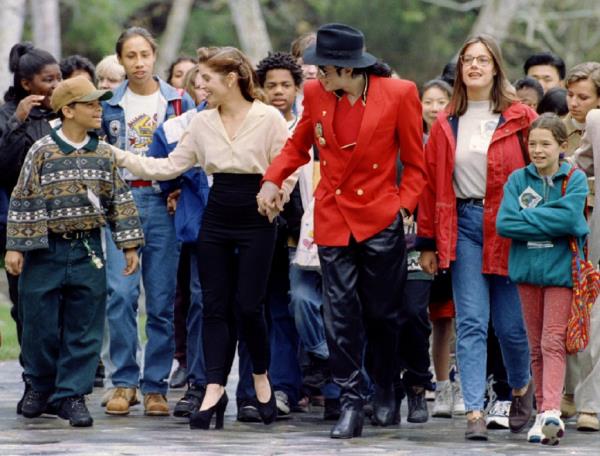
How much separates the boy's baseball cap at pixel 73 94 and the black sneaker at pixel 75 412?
1724 millimetres

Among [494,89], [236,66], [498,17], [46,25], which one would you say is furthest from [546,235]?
[498,17]

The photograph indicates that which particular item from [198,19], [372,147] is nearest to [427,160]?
[372,147]

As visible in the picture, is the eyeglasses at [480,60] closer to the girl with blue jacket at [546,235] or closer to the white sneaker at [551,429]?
the girl with blue jacket at [546,235]

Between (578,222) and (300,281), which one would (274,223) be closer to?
(300,281)

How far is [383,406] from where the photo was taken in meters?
10.5

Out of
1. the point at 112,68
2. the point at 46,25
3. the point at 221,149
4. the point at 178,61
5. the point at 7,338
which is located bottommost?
the point at 7,338

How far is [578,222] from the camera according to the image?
983cm

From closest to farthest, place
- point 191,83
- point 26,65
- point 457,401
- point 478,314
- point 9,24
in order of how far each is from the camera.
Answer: point 478,314
point 26,65
point 457,401
point 191,83
point 9,24

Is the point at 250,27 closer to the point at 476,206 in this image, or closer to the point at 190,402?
the point at 190,402

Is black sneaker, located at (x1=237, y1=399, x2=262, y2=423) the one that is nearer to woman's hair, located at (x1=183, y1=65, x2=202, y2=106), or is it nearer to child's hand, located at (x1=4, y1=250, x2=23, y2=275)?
child's hand, located at (x1=4, y1=250, x2=23, y2=275)

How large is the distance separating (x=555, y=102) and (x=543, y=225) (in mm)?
2180

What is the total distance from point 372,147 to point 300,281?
A: 1.32 m

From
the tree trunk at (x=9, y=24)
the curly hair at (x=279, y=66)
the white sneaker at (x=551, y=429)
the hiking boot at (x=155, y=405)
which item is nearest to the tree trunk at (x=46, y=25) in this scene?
the tree trunk at (x=9, y=24)

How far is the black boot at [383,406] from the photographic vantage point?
1043cm
